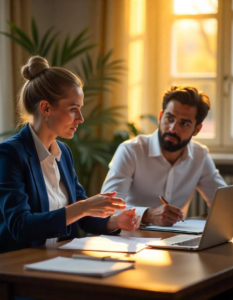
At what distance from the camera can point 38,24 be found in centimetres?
399

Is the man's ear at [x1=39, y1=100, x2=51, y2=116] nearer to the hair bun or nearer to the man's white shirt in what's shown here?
the hair bun

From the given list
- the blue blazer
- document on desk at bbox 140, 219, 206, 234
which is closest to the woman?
the blue blazer

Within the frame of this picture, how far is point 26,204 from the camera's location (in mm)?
1648

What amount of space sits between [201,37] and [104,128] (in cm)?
107

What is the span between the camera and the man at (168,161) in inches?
102

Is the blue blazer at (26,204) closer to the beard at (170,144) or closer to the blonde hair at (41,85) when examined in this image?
the blonde hair at (41,85)

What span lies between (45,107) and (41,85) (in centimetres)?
9

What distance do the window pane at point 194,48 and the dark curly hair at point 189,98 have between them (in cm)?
134

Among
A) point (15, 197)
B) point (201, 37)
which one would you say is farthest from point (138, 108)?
Answer: point (15, 197)

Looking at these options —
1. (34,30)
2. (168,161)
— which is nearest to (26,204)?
(168,161)

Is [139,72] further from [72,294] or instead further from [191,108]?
[72,294]

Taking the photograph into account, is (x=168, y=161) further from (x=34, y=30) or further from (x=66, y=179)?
(x=34, y=30)

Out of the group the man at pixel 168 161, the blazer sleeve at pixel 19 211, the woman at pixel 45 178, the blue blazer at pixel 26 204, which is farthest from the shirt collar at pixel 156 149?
the blazer sleeve at pixel 19 211

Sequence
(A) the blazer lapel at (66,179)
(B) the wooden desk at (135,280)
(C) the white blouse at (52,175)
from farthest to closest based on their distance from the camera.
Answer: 1. (A) the blazer lapel at (66,179)
2. (C) the white blouse at (52,175)
3. (B) the wooden desk at (135,280)
